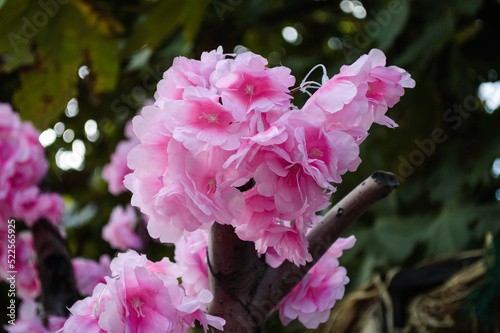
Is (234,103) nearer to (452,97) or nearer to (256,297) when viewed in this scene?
(256,297)

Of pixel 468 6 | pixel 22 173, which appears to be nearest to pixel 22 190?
pixel 22 173

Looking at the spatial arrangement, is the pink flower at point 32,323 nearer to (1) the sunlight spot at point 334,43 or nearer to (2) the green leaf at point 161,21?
(2) the green leaf at point 161,21

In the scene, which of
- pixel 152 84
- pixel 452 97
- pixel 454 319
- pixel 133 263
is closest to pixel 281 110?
pixel 133 263

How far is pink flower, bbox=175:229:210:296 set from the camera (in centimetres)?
52

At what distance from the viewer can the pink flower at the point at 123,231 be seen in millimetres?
1378

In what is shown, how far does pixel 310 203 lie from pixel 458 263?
698mm

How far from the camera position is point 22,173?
3.39 feet

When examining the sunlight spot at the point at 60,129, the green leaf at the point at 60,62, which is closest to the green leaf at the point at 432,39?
the green leaf at the point at 60,62

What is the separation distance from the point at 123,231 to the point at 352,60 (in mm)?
703

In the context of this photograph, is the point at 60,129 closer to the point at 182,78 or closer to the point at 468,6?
the point at 468,6

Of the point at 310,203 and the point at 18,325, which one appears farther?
the point at 18,325

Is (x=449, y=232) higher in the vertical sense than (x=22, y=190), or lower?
lower

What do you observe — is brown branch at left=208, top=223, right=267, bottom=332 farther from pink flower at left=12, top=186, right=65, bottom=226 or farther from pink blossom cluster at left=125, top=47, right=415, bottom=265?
pink flower at left=12, top=186, right=65, bottom=226

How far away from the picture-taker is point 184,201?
0.41m
